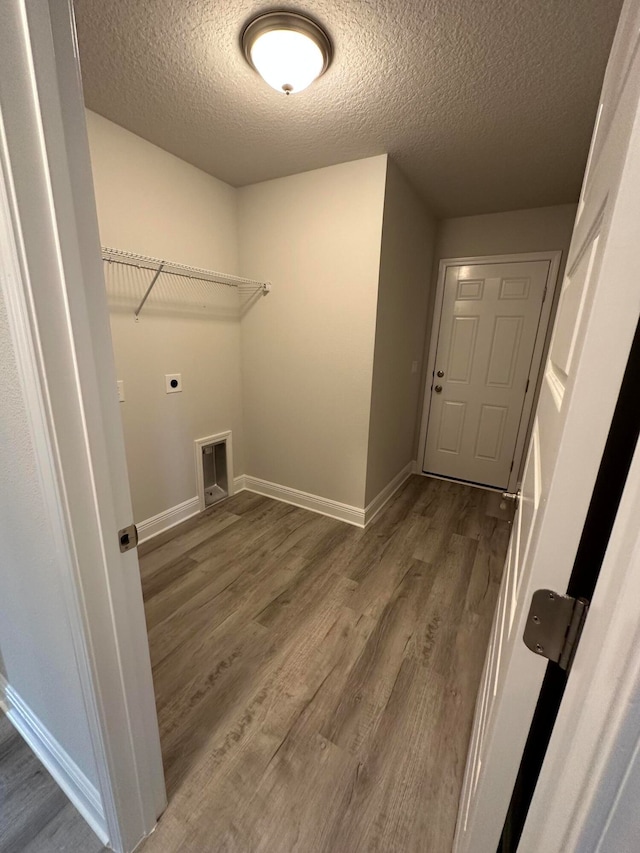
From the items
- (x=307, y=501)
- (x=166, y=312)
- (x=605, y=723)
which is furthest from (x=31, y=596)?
(x=307, y=501)

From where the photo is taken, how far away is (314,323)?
2.47 meters

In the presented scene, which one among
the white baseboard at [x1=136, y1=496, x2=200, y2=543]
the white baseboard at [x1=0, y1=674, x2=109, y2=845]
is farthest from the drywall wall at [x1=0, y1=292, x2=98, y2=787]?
the white baseboard at [x1=136, y1=496, x2=200, y2=543]

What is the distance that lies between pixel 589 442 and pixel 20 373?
0.89 m

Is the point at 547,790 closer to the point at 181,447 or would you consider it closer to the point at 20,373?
the point at 20,373

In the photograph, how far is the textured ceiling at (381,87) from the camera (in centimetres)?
116

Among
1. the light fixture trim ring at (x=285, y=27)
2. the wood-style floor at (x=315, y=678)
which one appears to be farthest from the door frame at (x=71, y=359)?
the light fixture trim ring at (x=285, y=27)

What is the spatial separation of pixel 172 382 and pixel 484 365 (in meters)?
2.60

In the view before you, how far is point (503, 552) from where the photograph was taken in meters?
2.27

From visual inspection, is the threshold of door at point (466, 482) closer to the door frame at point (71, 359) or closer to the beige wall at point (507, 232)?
the beige wall at point (507, 232)

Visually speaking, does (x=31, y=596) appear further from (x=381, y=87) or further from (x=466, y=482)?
(x=466, y=482)

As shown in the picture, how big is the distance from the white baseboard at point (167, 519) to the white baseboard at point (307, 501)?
1.66 ft

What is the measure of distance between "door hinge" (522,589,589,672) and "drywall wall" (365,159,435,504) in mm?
1997

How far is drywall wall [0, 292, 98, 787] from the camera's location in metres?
0.72

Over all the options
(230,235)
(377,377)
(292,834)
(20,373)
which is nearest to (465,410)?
(377,377)
